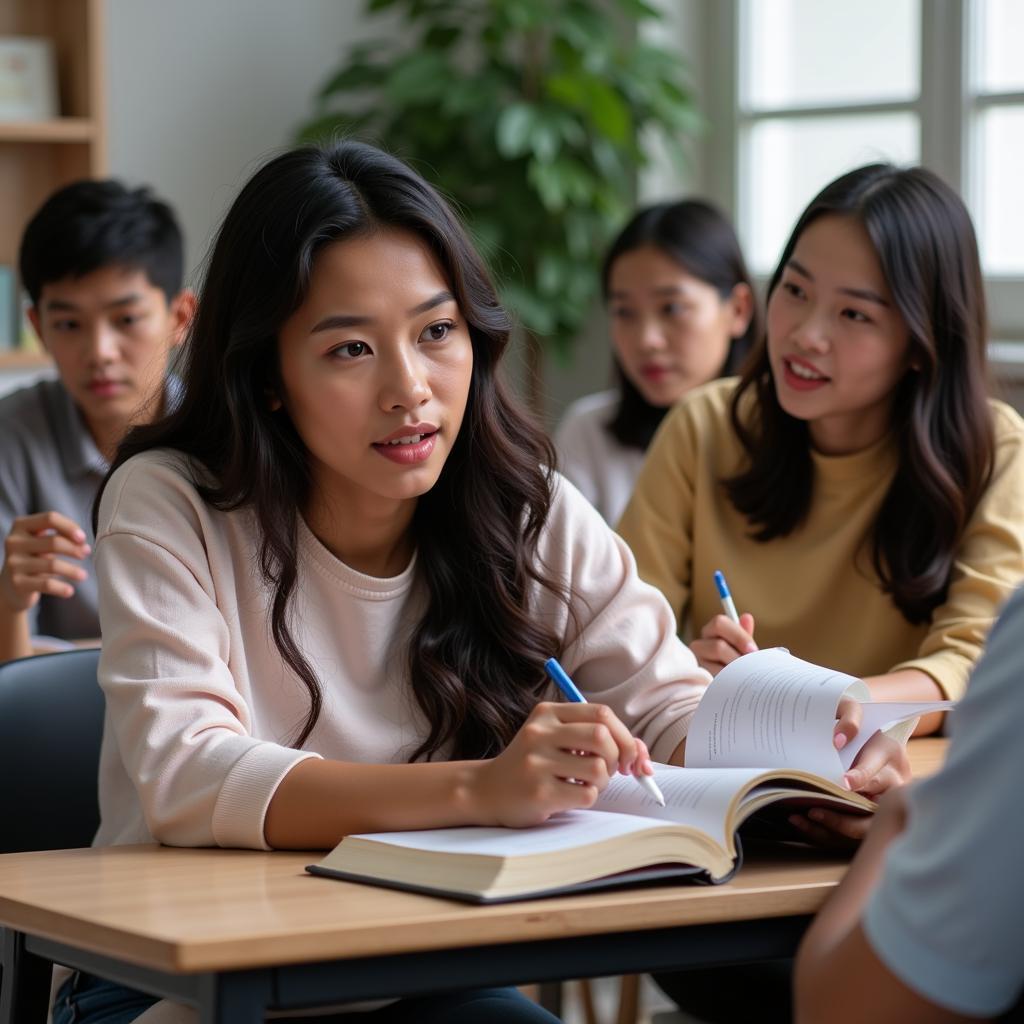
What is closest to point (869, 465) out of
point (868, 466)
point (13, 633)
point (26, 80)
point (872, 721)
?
point (868, 466)

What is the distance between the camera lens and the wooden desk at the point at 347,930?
99cm

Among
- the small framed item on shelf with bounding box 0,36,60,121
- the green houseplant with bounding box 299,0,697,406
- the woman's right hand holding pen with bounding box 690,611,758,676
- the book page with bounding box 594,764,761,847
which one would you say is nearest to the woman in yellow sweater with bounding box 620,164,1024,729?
the woman's right hand holding pen with bounding box 690,611,758,676

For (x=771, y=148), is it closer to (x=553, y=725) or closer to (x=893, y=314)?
(x=893, y=314)

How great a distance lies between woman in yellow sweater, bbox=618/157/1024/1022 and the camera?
6.73ft

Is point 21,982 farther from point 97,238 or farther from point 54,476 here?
point 97,238

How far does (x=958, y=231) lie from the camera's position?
6.89ft

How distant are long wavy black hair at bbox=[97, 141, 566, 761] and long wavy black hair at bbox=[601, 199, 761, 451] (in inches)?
64.5

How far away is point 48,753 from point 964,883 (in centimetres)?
113

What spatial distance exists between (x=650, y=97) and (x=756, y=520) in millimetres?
1827

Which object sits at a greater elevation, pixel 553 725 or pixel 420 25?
pixel 420 25

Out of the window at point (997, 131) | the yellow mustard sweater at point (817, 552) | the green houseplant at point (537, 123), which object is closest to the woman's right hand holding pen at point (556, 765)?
the yellow mustard sweater at point (817, 552)

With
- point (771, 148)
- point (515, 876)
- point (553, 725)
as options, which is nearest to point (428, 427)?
point (553, 725)

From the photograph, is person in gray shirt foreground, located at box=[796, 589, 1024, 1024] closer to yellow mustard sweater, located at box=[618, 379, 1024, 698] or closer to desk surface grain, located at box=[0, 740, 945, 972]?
desk surface grain, located at box=[0, 740, 945, 972]

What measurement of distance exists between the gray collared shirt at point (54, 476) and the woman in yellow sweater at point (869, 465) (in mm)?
950
